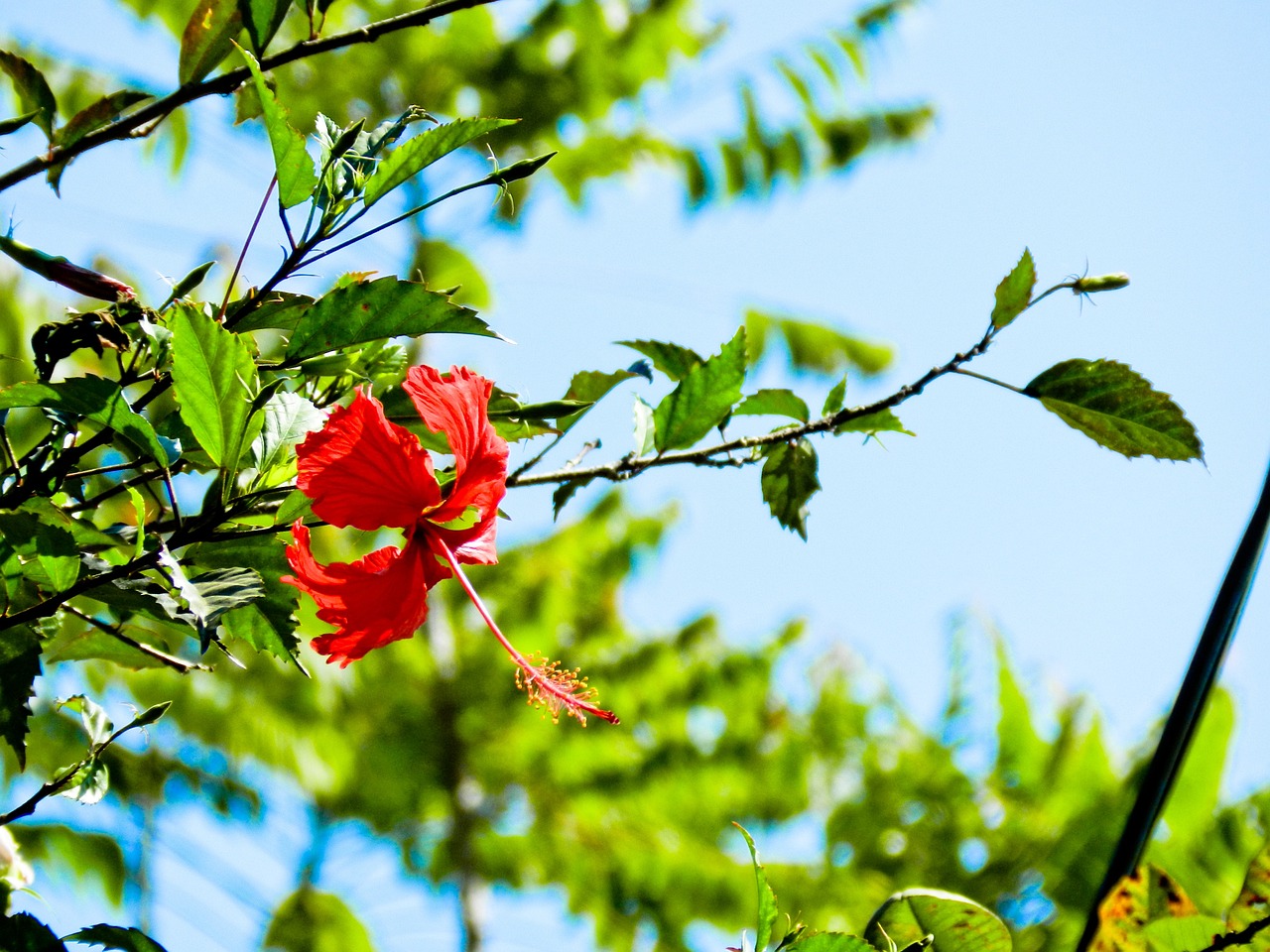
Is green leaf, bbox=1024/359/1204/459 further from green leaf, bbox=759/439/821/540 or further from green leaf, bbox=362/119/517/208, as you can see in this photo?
green leaf, bbox=362/119/517/208

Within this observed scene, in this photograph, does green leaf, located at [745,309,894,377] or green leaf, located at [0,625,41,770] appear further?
green leaf, located at [745,309,894,377]

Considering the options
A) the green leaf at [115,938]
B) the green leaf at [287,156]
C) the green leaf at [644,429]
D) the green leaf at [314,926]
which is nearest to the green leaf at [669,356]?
the green leaf at [644,429]

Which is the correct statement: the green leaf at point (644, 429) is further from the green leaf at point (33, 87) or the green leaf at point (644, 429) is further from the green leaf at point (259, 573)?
the green leaf at point (33, 87)

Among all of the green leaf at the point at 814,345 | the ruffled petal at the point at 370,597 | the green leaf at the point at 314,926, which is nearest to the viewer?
the ruffled petal at the point at 370,597

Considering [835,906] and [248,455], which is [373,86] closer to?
[835,906]

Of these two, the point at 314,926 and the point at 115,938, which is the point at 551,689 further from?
the point at 314,926

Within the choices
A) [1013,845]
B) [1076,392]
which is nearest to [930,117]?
[1013,845]

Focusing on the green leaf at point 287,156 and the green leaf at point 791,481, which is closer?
the green leaf at point 287,156

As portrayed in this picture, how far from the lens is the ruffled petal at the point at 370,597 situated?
66 cm

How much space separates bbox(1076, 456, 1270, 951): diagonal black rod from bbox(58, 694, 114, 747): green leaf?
24.9 inches

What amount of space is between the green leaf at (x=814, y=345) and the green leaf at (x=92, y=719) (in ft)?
17.4

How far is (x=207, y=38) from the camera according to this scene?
67cm

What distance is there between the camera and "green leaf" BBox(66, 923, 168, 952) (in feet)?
1.98

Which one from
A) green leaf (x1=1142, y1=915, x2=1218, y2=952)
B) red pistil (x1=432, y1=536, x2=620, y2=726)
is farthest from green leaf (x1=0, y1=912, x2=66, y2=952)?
green leaf (x1=1142, y1=915, x2=1218, y2=952)
